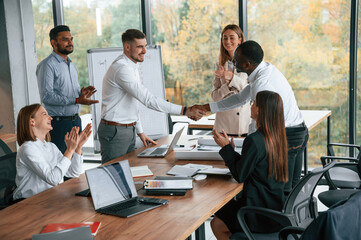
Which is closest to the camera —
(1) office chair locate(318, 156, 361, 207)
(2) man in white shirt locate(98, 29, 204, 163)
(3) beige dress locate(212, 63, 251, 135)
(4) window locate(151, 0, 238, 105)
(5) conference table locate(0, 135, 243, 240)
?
(5) conference table locate(0, 135, 243, 240)

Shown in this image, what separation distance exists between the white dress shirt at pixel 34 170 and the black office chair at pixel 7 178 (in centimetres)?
17

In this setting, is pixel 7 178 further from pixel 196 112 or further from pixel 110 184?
pixel 196 112

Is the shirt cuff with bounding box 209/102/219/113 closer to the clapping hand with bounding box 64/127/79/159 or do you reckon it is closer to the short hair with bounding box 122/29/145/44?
the short hair with bounding box 122/29/145/44

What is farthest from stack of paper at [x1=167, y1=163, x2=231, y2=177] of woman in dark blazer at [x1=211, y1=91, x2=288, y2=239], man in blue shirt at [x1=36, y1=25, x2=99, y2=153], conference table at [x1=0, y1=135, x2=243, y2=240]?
man in blue shirt at [x1=36, y1=25, x2=99, y2=153]

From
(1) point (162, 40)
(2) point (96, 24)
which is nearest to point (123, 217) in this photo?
(1) point (162, 40)

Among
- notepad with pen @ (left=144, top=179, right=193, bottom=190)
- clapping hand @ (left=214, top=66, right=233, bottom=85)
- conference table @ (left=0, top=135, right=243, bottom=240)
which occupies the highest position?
clapping hand @ (left=214, top=66, right=233, bottom=85)

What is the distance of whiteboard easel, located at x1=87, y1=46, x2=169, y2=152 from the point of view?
5117mm

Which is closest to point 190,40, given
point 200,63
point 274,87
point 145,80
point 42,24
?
point 200,63

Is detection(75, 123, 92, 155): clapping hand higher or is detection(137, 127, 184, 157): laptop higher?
detection(75, 123, 92, 155): clapping hand

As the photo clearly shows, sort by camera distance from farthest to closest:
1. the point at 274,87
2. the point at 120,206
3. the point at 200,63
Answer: the point at 200,63
the point at 274,87
the point at 120,206

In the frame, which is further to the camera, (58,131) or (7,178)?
(58,131)

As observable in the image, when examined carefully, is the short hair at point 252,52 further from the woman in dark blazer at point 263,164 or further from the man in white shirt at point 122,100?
the man in white shirt at point 122,100

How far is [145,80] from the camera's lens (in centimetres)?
527

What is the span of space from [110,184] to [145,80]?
116 inches
